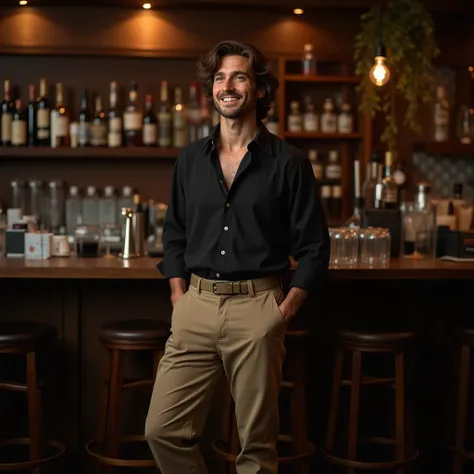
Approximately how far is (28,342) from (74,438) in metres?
0.61

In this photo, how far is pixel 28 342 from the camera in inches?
142

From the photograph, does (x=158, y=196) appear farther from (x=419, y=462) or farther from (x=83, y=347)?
(x=419, y=462)

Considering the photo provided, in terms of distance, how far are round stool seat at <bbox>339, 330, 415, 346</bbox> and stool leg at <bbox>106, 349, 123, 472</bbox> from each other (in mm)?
879

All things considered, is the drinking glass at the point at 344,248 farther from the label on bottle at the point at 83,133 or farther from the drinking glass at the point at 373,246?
the label on bottle at the point at 83,133

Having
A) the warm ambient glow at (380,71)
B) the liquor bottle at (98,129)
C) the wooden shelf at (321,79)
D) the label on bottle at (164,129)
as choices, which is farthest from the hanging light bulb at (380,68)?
the liquor bottle at (98,129)

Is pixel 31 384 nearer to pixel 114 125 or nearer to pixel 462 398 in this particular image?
pixel 462 398

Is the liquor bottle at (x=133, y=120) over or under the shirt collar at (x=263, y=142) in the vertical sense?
over

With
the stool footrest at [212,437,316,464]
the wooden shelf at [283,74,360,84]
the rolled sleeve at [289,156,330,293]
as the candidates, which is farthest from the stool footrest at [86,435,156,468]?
the wooden shelf at [283,74,360,84]

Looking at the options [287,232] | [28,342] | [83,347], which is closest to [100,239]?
[83,347]

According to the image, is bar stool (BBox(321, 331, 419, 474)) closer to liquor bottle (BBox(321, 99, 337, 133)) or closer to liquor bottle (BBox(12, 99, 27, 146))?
liquor bottle (BBox(321, 99, 337, 133))

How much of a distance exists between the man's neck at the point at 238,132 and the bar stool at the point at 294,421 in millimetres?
933

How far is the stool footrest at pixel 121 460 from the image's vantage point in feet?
11.7

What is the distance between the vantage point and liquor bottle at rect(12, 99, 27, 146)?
5.65 meters

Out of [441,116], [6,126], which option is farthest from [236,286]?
[441,116]
